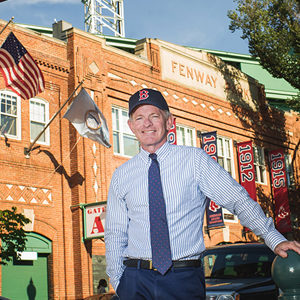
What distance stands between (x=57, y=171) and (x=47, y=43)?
461cm

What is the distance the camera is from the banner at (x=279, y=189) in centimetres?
3145

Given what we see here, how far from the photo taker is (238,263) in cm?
884

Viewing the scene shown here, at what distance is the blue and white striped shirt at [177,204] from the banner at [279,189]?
92.3ft

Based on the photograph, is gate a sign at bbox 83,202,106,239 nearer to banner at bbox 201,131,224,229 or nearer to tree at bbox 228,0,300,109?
banner at bbox 201,131,224,229

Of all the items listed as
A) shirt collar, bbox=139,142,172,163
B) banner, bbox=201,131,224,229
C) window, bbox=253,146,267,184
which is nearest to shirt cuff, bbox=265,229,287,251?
shirt collar, bbox=139,142,172,163

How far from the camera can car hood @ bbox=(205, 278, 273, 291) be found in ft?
25.6

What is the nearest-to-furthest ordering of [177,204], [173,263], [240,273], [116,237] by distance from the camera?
[173,263]
[177,204]
[116,237]
[240,273]

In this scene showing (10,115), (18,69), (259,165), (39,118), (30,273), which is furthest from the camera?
(259,165)

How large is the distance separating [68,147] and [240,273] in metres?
13.2

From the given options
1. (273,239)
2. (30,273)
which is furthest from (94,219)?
(273,239)

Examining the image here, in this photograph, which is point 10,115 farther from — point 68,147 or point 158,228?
point 158,228

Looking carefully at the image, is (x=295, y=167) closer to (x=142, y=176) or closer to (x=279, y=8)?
(x=279, y=8)

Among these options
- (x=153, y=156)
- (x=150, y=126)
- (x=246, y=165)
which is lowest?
(x=153, y=156)

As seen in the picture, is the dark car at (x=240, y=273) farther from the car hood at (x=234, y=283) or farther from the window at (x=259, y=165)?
the window at (x=259, y=165)
